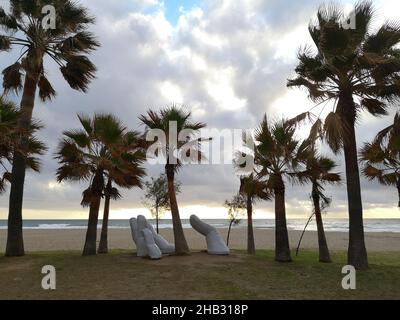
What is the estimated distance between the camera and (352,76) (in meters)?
16.4

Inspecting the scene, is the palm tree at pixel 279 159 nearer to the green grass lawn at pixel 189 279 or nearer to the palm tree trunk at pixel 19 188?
the green grass lawn at pixel 189 279

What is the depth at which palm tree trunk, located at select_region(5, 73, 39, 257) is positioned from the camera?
19.4 meters

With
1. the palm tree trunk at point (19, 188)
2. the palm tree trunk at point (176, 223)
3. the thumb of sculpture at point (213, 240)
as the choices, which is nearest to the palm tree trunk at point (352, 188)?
the thumb of sculpture at point (213, 240)

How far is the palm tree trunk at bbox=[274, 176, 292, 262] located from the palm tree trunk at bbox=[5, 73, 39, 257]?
1149cm

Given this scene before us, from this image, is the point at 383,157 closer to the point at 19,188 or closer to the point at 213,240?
the point at 213,240

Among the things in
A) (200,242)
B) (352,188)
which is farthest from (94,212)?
(200,242)

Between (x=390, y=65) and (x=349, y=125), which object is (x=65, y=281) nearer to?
(x=349, y=125)

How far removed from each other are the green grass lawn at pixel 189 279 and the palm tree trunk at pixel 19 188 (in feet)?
5.81

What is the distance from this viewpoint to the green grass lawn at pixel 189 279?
12133 millimetres

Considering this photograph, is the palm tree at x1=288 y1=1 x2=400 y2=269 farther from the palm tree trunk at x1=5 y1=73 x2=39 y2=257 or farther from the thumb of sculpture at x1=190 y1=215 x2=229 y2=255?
the palm tree trunk at x1=5 y1=73 x2=39 y2=257

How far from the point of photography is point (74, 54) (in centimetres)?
2069

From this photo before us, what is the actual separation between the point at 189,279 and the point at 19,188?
34.4 feet
